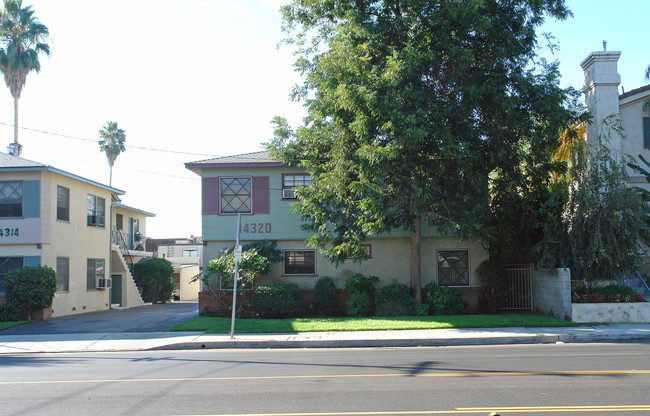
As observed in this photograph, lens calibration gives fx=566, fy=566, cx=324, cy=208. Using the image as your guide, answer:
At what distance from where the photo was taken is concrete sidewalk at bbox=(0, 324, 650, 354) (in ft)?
49.4

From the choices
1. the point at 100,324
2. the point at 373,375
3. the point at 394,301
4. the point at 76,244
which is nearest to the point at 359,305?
the point at 394,301

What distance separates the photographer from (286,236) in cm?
2253

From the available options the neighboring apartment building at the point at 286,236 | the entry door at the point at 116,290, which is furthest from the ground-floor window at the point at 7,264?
the entry door at the point at 116,290

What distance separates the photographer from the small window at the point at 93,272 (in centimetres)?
2673

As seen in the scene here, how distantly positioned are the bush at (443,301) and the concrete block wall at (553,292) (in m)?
2.66

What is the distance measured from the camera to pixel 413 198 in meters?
17.8

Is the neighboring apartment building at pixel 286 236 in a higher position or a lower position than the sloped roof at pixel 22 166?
lower

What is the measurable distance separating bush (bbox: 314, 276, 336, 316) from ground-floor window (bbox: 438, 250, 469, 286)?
4.35 meters

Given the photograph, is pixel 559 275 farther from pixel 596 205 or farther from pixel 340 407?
pixel 340 407

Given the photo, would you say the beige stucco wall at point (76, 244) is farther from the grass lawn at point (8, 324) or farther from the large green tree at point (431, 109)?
the large green tree at point (431, 109)

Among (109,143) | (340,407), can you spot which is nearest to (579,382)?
(340,407)

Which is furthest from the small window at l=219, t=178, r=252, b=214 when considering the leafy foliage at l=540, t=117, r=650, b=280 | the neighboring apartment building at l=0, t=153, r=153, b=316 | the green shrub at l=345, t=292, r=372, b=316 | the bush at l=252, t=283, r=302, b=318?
the leafy foliage at l=540, t=117, r=650, b=280

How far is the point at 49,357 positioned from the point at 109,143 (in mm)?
42505

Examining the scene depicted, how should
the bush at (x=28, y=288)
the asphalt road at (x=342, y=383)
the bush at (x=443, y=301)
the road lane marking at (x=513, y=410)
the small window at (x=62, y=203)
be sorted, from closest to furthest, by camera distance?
the road lane marking at (x=513, y=410), the asphalt road at (x=342, y=383), the bush at (x=443, y=301), the bush at (x=28, y=288), the small window at (x=62, y=203)
